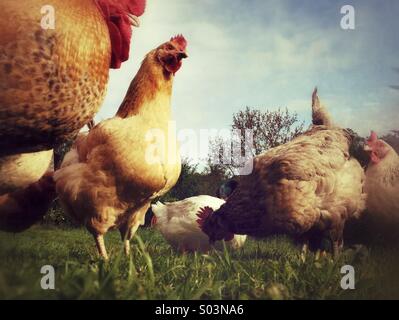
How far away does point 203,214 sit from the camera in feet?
7.47

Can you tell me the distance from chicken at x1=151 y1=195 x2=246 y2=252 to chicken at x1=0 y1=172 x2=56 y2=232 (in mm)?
730

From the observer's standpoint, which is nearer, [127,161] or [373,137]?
[127,161]

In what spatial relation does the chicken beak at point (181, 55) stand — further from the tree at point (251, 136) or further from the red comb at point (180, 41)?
the tree at point (251, 136)

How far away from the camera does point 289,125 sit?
2.05 meters

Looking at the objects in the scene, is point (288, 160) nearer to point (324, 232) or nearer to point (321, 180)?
point (321, 180)

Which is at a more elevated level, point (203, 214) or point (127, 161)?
point (127, 161)

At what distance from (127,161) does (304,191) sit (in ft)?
2.83

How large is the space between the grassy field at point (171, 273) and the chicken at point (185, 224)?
192 millimetres

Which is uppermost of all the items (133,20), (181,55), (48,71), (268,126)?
(133,20)

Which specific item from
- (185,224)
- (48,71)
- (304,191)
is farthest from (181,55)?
(185,224)

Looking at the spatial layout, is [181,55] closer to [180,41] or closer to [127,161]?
[180,41]

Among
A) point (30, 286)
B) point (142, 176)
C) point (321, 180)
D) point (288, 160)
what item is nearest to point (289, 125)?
point (288, 160)

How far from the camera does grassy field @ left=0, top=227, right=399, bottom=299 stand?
43.2 inches

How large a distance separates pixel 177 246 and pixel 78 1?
132 cm
